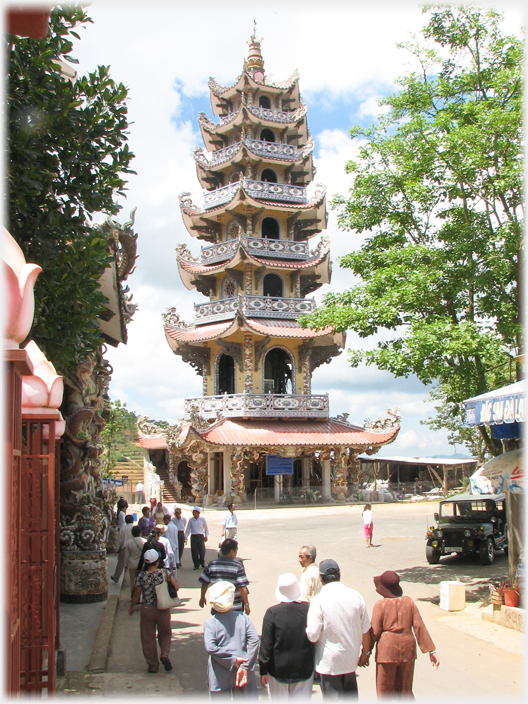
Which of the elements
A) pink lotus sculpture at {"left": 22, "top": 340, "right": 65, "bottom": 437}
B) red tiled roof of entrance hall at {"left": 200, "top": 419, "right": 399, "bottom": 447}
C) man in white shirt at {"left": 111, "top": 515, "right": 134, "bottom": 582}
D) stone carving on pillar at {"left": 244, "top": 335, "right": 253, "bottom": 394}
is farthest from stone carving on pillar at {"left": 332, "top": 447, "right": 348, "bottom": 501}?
pink lotus sculpture at {"left": 22, "top": 340, "right": 65, "bottom": 437}

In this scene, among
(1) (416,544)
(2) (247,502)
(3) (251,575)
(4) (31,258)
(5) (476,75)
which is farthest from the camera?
(2) (247,502)

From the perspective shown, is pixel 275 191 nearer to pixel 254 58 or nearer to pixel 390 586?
pixel 254 58

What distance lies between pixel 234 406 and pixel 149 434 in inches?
284

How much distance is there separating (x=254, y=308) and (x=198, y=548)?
17569 mm

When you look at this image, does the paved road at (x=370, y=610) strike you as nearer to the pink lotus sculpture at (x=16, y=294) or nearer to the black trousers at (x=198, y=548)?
the black trousers at (x=198, y=548)

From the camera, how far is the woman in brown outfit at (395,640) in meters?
4.95

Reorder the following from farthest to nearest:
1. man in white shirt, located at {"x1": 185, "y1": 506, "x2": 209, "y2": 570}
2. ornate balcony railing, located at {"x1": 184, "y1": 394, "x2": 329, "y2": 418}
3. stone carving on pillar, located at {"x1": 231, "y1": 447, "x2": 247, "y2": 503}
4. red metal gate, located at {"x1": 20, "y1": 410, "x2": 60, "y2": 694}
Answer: ornate balcony railing, located at {"x1": 184, "y1": 394, "x2": 329, "y2": 418}, stone carving on pillar, located at {"x1": 231, "y1": 447, "x2": 247, "y2": 503}, man in white shirt, located at {"x1": 185, "y1": 506, "x2": 209, "y2": 570}, red metal gate, located at {"x1": 20, "y1": 410, "x2": 60, "y2": 694}

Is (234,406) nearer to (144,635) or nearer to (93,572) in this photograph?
(93,572)

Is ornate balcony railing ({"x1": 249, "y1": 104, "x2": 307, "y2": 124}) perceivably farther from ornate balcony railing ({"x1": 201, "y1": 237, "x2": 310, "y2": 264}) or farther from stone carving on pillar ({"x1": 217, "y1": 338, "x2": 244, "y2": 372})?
stone carving on pillar ({"x1": 217, "y1": 338, "x2": 244, "y2": 372})

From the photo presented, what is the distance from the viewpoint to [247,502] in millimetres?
28766

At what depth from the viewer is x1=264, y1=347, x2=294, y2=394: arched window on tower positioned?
32.6 m

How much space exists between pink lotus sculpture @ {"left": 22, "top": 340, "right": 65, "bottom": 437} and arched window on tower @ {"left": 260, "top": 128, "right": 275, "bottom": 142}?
1217 inches

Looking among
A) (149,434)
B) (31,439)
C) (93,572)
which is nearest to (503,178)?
(31,439)

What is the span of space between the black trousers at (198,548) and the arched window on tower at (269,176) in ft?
78.9
